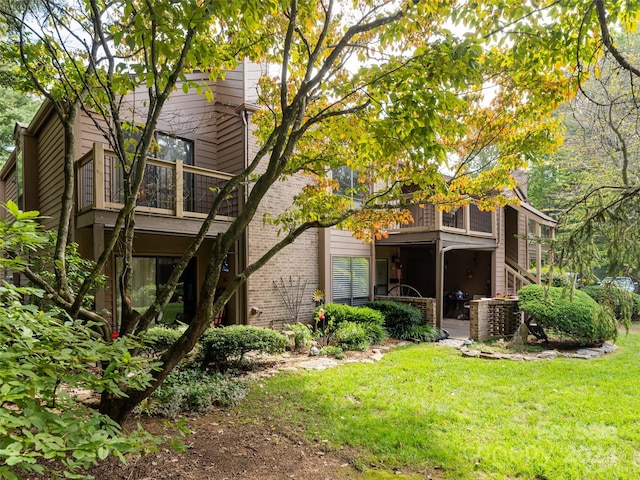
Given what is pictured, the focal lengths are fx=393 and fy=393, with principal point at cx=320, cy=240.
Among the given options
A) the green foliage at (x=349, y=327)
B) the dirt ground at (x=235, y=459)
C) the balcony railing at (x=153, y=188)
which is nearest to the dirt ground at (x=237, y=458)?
the dirt ground at (x=235, y=459)

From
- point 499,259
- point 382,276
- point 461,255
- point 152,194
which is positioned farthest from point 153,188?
point 461,255

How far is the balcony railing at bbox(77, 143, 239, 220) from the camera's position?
6.83 meters

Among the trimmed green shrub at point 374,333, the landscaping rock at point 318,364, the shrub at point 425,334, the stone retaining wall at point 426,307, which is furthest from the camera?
the stone retaining wall at point 426,307

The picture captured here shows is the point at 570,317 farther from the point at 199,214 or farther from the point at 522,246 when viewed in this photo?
the point at 199,214

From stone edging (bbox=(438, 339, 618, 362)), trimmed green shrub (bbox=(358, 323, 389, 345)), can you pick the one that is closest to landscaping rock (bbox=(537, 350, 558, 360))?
stone edging (bbox=(438, 339, 618, 362))

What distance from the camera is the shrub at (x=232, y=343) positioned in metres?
6.90

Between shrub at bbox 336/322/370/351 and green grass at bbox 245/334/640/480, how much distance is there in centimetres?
112

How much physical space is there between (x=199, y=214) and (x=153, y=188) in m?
1.25

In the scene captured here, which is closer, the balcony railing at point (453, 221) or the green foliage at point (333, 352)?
the green foliage at point (333, 352)

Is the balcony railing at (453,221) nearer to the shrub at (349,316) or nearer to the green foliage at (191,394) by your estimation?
the shrub at (349,316)

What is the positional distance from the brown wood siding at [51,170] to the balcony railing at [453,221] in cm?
846

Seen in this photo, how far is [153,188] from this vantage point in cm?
859

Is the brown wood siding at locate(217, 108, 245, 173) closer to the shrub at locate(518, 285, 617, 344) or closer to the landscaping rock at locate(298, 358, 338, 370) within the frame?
the landscaping rock at locate(298, 358, 338, 370)

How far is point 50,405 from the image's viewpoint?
2.08m
